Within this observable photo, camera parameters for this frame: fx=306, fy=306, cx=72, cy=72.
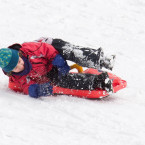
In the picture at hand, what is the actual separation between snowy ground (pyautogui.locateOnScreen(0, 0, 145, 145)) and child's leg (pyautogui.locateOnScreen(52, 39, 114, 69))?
0.38m

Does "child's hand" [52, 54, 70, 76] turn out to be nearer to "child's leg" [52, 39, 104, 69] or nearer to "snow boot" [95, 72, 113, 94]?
"child's leg" [52, 39, 104, 69]

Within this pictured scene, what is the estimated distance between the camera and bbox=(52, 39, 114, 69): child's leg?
10.3 feet

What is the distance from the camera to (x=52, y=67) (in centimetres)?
331

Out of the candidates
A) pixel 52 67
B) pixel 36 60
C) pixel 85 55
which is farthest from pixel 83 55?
pixel 36 60

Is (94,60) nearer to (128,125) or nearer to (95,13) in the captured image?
(128,125)

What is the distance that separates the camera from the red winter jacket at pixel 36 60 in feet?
10.2

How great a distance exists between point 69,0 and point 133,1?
122 cm

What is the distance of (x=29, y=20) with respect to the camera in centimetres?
513

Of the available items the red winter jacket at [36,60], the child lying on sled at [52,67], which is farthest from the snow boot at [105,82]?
the red winter jacket at [36,60]

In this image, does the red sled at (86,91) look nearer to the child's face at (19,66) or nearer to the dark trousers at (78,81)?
the dark trousers at (78,81)

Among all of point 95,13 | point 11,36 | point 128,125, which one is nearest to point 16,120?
point 128,125

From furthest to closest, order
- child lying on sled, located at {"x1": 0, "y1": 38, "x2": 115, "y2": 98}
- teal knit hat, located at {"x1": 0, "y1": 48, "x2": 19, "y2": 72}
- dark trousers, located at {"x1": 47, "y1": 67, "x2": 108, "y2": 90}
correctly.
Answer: dark trousers, located at {"x1": 47, "y1": 67, "x2": 108, "y2": 90}
child lying on sled, located at {"x1": 0, "y1": 38, "x2": 115, "y2": 98}
teal knit hat, located at {"x1": 0, "y1": 48, "x2": 19, "y2": 72}

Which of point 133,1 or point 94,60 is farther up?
point 133,1

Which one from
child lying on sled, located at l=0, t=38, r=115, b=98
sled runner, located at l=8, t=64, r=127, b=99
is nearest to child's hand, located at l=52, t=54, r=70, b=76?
child lying on sled, located at l=0, t=38, r=115, b=98
